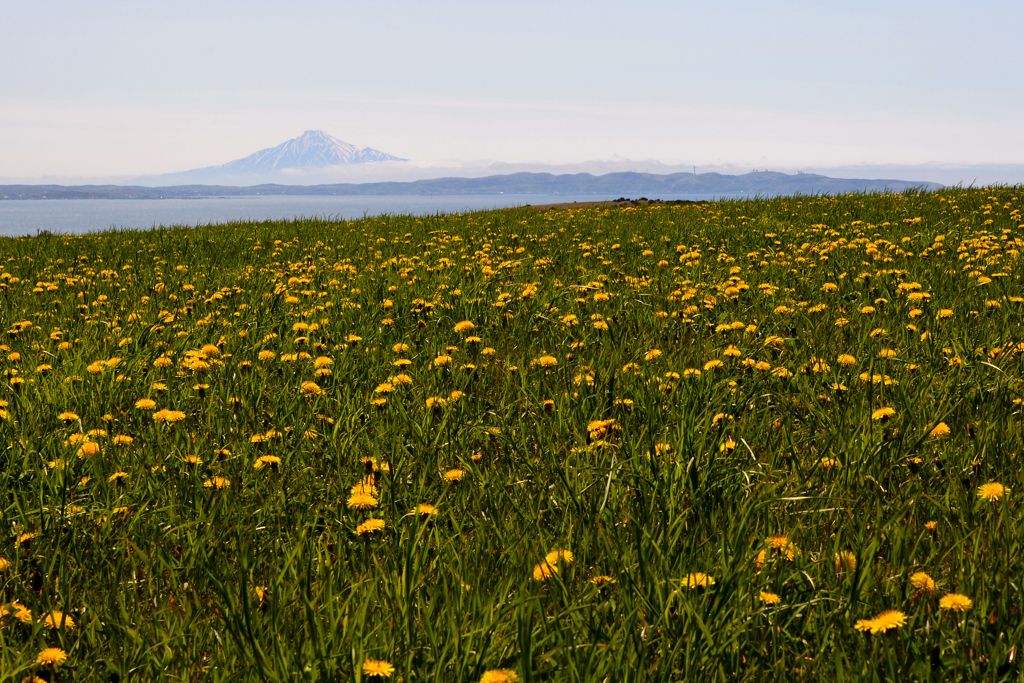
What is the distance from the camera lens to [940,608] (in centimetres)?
175

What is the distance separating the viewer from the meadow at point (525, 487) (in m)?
1.69

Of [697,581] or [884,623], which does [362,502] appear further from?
[884,623]

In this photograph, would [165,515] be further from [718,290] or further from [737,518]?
[718,290]

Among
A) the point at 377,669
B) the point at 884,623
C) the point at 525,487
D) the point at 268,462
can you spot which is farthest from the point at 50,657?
the point at 884,623

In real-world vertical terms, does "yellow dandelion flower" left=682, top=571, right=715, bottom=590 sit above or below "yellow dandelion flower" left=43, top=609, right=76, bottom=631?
above

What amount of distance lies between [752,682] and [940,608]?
23.1 inches

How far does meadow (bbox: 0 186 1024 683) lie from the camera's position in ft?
5.55

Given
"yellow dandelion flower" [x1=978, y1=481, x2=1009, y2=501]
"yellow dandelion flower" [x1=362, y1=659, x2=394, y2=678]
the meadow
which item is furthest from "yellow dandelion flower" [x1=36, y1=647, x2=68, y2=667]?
"yellow dandelion flower" [x1=978, y1=481, x2=1009, y2=501]

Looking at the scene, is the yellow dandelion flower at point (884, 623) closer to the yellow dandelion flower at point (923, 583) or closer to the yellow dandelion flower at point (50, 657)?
the yellow dandelion flower at point (923, 583)

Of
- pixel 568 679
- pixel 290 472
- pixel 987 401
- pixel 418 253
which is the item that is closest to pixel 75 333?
pixel 290 472

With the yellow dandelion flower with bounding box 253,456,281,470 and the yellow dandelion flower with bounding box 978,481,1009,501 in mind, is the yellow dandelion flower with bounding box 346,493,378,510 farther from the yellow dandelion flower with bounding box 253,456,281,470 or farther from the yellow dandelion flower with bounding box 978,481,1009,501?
the yellow dandelion flower with bounding box 978,481,1009,501

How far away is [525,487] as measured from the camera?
2656 millimetres

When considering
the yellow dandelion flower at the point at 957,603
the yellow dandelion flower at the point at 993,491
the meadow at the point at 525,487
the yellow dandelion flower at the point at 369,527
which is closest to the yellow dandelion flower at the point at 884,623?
the meadow at the point at 525,487

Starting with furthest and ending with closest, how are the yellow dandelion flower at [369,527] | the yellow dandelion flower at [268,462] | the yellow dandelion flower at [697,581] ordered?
1. the yellow dandelion flower at [268,462]
2. the yellow dandelion flower at [369,527]
3. the yellow dandelion flower at [697,581]
